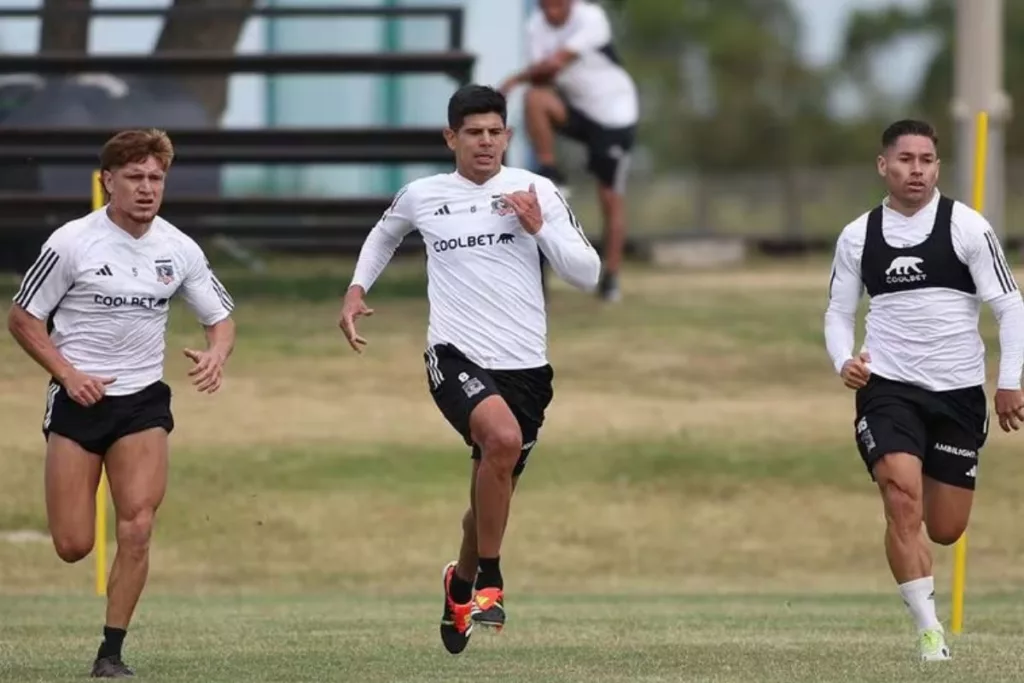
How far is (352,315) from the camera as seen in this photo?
435 inches

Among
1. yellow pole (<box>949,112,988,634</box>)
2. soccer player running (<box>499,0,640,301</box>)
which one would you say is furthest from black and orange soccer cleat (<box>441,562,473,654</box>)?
soccer player running (<box>499,0,640,301</box>)

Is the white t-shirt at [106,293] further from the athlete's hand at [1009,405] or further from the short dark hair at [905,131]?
the athlete's hand at [1009,405]

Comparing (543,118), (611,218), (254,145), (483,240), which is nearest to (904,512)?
(483,240)

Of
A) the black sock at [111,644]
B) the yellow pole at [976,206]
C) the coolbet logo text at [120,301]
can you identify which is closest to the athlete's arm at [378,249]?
the coolbet logo text at [120,301]

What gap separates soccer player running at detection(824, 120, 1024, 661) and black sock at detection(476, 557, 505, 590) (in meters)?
1.64

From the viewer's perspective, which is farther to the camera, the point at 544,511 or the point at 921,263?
the point at 544,511

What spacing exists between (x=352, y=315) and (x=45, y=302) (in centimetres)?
147

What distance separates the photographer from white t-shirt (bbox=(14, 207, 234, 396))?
1016cm

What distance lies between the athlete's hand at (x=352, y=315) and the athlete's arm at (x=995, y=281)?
8.48ft

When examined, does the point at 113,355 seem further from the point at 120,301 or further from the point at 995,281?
the point at 995,281

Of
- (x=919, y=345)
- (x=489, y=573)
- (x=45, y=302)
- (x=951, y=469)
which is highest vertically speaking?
(x=45, y=302)

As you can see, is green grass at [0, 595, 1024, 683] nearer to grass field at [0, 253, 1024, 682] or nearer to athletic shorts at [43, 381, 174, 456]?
grass field at [0, 253, 1024, 682]

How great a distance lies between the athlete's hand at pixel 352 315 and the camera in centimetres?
1093

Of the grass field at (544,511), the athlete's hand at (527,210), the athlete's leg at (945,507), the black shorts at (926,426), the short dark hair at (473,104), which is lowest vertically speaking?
the grass field at (544,511)
